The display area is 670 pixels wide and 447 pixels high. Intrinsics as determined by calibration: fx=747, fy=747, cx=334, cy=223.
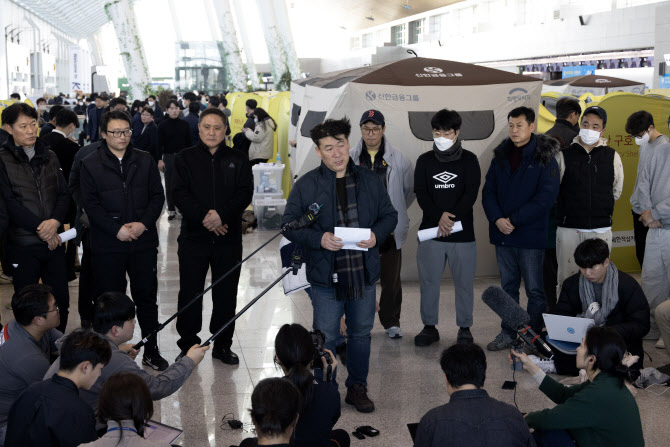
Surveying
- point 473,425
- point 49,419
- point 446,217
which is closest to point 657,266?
point 446,217

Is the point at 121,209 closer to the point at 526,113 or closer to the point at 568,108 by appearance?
the point at 526,113

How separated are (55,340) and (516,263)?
337 centimetres

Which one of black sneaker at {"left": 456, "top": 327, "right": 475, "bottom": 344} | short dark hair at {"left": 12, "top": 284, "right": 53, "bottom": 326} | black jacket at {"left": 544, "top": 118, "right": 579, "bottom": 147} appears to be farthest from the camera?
black jacket at {"left": 544, "top": 118, "right": 579, "bottom": 147}

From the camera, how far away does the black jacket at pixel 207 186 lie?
5.16 meters

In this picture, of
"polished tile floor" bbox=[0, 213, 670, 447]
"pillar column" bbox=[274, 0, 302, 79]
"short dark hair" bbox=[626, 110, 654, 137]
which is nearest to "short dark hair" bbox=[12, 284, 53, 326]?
"polished tile floor" bbox=[0, 213, 670, 447]

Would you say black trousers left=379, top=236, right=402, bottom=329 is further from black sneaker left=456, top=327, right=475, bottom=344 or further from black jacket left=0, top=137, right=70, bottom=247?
black jacket left=0, top=137, right=70, bottom=247

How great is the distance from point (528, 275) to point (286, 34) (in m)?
29.2

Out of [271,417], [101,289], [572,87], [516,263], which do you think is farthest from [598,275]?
[572,87]

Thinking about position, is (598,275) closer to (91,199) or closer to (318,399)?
(318,399)

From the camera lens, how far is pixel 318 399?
322 centimetres

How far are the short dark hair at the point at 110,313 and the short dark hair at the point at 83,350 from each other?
25.5 inches

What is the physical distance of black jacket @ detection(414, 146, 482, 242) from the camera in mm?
5578

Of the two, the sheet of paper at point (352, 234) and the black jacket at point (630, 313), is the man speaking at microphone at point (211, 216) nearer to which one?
the sheet of paper at point (352, 234)

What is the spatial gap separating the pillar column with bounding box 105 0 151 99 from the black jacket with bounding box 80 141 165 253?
20363 millimetres
